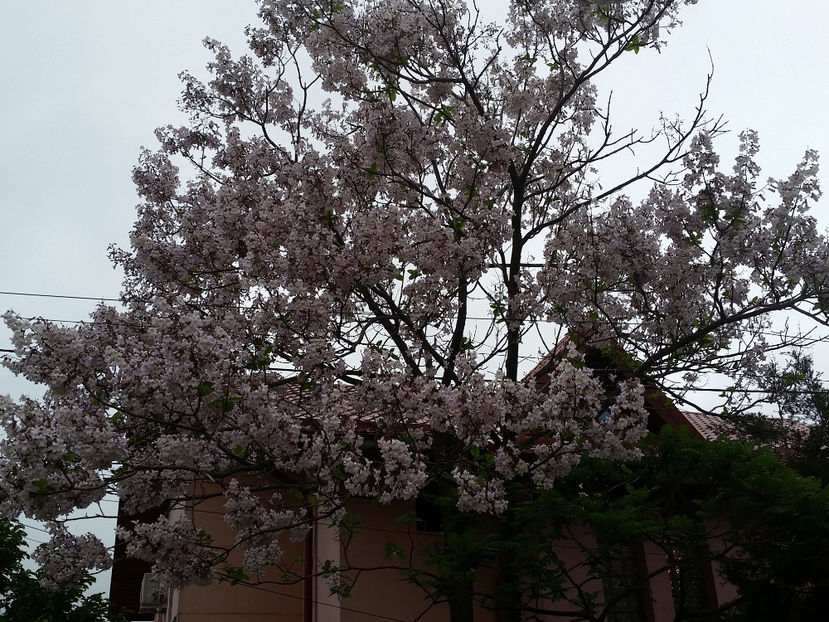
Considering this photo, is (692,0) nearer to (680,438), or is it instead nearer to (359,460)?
(680,438)

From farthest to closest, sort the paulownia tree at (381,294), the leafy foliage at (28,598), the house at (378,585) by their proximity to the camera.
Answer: the leafy foliage at (28,598), the house at (378,585), the paulownia tree at (381,294)

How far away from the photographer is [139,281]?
7.57 meters

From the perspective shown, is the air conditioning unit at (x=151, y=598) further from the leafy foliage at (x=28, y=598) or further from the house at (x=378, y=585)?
the house at (x=378, y=585)

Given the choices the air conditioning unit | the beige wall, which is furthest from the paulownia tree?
the air conditioning unit

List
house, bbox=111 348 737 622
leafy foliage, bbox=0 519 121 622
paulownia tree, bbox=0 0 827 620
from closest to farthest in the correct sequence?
paulownia tree, bbox=0 0 827 620 < house, bbox=111 348 737 622 < leafy foliage, bbox=0 519 121 622

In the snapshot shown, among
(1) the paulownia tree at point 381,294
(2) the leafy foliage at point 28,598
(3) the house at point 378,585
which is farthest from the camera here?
(2) the leafy foliage at point 28,598

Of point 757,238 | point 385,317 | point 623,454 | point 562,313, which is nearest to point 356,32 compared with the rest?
point 385,317

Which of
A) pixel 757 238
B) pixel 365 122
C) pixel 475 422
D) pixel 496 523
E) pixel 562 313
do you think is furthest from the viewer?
pixel 496 523

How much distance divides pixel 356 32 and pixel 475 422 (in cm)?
512

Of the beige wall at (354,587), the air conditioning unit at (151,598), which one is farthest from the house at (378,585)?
the air conditioning unit at (151,598)

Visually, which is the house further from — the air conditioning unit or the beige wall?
the air conditioning unit

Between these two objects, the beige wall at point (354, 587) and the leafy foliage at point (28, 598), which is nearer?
the beige wall at point (354, 587)

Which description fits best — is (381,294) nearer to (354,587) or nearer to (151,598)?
(354,587)

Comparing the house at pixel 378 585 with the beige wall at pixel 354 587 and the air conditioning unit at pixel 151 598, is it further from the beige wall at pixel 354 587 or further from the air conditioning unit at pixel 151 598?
the air conditioning unit at pixel 151 598
